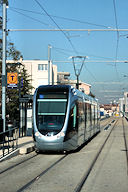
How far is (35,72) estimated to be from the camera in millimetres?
76812

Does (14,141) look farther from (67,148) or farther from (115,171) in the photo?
(115,171)

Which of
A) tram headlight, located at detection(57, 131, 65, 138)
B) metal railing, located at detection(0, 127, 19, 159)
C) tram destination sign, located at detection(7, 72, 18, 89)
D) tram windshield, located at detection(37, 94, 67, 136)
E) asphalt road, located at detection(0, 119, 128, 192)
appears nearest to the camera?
asphalt road, located at detection(0, 119, 128, 192)

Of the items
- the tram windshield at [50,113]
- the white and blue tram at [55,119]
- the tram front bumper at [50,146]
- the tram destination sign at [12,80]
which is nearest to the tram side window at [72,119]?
the white and blue tram at [55,119]

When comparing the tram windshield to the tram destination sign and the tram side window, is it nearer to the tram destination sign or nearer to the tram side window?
the tram side window

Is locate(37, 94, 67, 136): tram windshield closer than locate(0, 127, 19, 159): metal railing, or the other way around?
locate(0, 127, 19, 159): metal railing

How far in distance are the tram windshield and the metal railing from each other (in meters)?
1.29

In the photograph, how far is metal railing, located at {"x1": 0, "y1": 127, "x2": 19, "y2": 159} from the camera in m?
12.8

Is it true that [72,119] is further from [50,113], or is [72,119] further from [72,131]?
[50,113]

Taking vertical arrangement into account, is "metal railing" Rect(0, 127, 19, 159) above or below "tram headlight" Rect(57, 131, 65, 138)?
below

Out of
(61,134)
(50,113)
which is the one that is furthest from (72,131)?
(50,113)

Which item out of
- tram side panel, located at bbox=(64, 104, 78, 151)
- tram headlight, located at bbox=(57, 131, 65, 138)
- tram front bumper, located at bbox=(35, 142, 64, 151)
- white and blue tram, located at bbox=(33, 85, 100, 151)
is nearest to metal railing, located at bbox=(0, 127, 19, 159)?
white and blue tram, located at bbox=(33, 85, 100, 151)

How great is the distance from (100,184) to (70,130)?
5.81 m

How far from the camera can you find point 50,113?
13852 millimetres

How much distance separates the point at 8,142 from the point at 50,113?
201 cm
